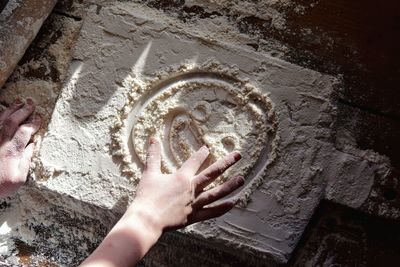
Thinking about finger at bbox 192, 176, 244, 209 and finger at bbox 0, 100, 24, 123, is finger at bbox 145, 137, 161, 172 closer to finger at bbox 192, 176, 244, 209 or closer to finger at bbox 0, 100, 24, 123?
finger at bbox 192, 176, 244, 209

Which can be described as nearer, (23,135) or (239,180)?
(239,180)

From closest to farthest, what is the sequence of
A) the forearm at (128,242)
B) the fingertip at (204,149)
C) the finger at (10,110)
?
1. the forearm at (128,242)
2. the fingertip at (204,149)
3. the finger at (10,110)

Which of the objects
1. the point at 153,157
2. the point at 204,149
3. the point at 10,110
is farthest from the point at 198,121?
the point at 10,110

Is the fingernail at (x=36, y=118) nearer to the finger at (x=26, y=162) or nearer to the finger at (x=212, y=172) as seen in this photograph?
the finger at (x=26, y=162)

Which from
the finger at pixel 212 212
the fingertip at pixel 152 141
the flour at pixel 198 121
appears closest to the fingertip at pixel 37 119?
the flour at pixel 198 121

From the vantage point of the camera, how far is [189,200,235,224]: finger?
1510 millimetres

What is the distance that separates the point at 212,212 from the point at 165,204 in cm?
17

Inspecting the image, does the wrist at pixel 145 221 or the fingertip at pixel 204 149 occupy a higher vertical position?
the fingertip at pixel 204 149

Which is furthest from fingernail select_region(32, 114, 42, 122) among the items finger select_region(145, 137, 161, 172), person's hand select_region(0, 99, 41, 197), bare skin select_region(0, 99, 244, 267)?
finger select_region(145, 137, 161, 172)

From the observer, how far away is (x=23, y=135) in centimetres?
169

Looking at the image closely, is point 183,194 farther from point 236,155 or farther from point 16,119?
point 16,119

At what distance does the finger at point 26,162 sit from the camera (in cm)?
165

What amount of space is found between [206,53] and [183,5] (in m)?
0.27

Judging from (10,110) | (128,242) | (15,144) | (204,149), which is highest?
(204,149)
